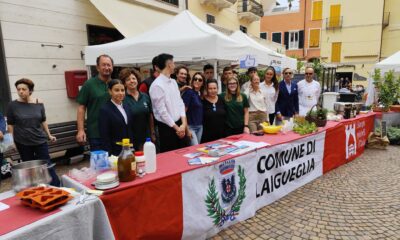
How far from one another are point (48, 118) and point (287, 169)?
5675 millimetres

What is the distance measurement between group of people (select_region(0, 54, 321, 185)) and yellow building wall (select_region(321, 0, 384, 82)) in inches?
1001

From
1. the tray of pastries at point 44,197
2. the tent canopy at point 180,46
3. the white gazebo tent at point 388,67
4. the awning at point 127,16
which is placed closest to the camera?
the tray of pastries at point 44,197

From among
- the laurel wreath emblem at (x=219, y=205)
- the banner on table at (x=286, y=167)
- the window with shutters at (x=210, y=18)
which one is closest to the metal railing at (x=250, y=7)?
the window with shutters at (x=210, y=18)

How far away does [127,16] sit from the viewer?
7828 millimetres

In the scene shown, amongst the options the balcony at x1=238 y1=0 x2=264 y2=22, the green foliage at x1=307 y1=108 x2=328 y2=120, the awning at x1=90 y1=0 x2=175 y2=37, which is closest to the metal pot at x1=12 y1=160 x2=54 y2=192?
the green foliage at x1=307 y1=108 x2=328 y2=120

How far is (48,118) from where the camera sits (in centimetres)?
656

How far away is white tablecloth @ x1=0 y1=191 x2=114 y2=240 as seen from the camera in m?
1.60

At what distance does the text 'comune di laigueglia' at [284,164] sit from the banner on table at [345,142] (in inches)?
23.4

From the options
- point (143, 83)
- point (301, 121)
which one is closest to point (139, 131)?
point (143, 83)

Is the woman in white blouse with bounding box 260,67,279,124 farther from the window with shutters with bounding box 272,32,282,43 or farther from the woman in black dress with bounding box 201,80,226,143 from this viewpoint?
the window with shutters with bounding box 272,32,282,43

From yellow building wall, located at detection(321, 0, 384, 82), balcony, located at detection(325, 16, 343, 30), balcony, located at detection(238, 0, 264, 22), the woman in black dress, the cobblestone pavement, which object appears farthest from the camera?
balcony, located at detection(325, 16, 343, 30)

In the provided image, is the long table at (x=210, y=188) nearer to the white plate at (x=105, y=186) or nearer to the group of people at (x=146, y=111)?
the white plate at (x=105, y=186)

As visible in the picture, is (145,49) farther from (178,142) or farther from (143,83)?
(178,142)

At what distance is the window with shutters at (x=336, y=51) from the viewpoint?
26.8 m
